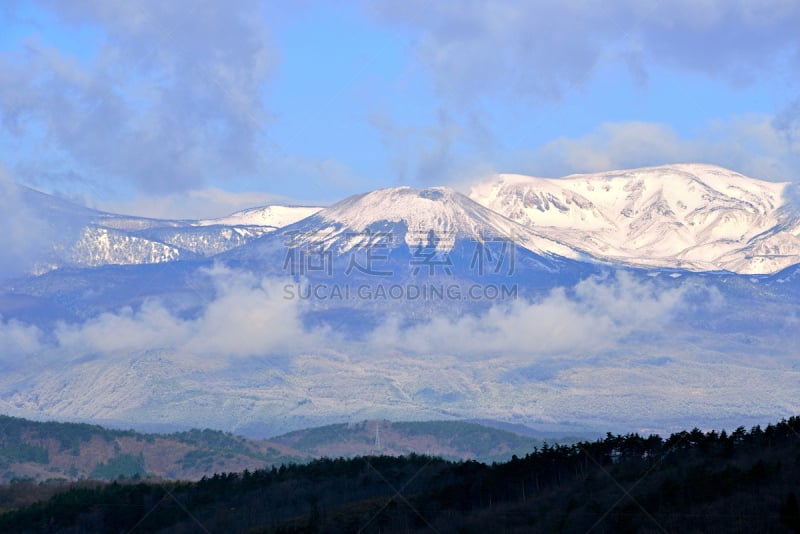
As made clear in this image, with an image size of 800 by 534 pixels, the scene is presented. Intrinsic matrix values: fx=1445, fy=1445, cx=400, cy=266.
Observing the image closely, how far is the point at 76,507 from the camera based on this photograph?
94312mm

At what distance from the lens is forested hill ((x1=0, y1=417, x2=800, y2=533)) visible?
55.6 metres

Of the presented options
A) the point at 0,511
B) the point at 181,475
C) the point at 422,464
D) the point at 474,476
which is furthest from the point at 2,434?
the point at 474,476

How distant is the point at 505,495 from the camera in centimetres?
7344

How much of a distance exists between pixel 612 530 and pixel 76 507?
4979 cm

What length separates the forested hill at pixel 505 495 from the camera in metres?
55.6

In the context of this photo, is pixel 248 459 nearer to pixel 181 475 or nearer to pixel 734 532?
pixel 181 475

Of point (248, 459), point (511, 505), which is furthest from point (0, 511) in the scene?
point (248, 459)

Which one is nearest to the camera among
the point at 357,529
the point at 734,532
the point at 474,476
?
the point at 734,532

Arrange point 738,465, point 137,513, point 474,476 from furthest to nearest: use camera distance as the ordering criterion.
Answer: point 137,513
point 474,476
point 738,465

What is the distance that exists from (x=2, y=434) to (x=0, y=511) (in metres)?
96.4

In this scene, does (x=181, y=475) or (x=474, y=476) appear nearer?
(x=474, y=476)

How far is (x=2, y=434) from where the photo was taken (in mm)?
196625

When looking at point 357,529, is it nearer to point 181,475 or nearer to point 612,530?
point 612,530

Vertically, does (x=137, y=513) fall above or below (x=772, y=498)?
below
